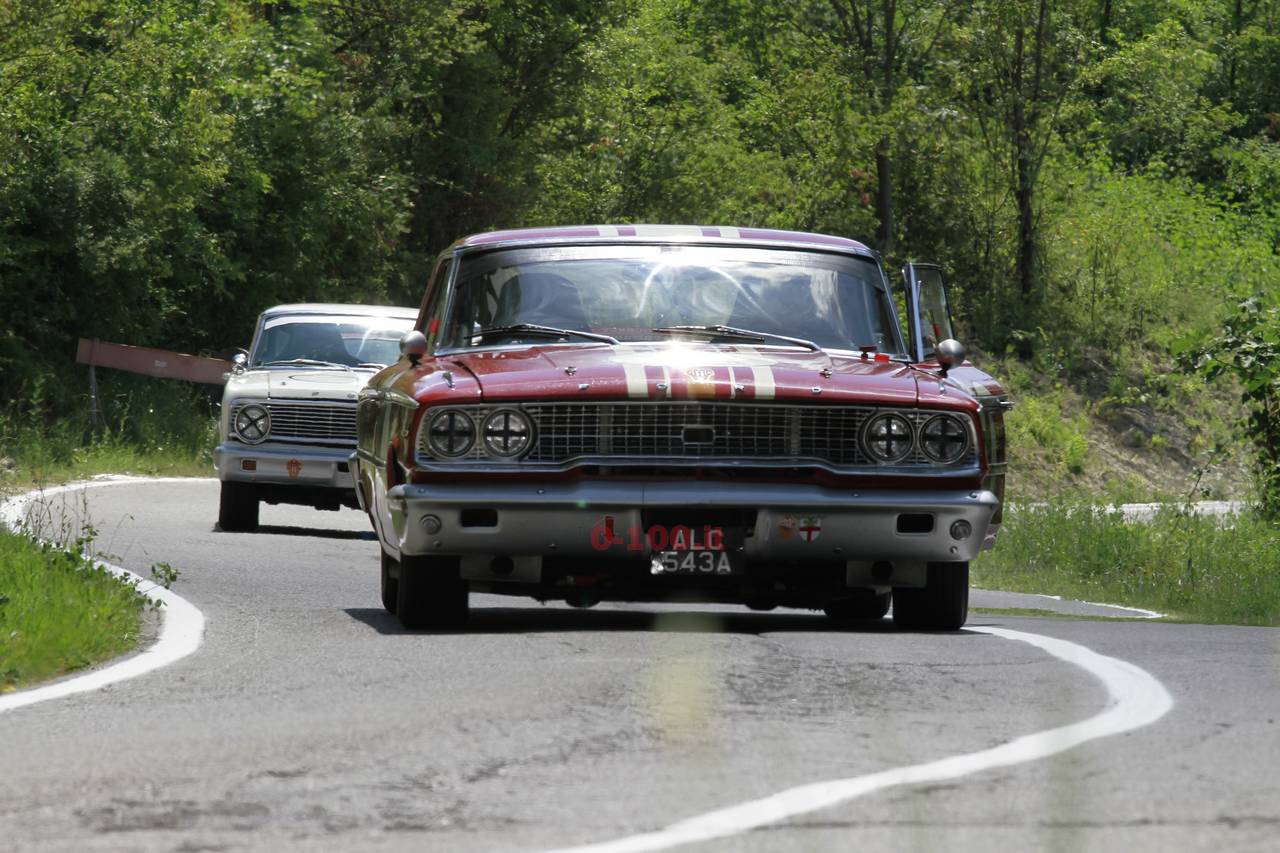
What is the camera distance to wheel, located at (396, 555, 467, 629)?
30.6 feet

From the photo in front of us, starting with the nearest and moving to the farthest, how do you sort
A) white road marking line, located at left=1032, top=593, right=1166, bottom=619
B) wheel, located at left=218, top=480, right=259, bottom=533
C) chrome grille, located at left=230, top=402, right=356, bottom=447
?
white road marking line, located at left=1032, top=593, right=1166, bottom=619, wheel, located at left=218, top=480, right=259, bottom=533, chrome grille, located at left=230, top=402, right=356, bottom=447

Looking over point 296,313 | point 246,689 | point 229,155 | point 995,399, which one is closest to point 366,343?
point 296,313

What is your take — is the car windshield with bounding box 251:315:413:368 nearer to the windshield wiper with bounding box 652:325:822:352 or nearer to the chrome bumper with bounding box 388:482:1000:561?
the windshield wiper with bounding box 652:325:822:352

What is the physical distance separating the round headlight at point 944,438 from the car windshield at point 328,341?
1056 centimetres

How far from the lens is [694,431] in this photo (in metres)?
9.12

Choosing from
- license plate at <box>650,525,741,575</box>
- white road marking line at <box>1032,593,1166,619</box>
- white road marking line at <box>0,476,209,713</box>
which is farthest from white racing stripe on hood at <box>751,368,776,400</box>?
white road marking line at <box>1032,593,1166,619</box>

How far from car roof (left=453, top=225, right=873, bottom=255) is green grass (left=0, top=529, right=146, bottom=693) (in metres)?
2.28

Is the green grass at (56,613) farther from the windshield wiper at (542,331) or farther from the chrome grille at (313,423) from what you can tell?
the chrome grille at (313,423)

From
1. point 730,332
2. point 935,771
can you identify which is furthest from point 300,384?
point 935,771

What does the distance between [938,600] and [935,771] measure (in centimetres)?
393

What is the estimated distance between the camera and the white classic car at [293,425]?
18.2m

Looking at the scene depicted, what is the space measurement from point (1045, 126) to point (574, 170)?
29.3ft

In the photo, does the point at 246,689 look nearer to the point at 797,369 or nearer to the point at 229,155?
the point at 797,369

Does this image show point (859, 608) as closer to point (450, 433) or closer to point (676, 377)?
point (676, 377)
